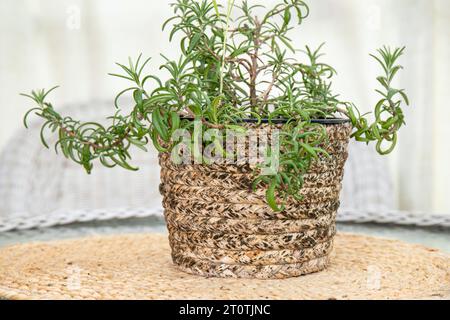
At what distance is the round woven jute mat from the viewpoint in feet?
2.09

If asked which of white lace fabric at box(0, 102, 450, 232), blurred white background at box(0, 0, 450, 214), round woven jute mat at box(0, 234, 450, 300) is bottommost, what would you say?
round woven jute mat at box(0, 234, 450, 300)

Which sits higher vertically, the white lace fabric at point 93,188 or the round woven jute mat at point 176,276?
the white lace fabric at point 93,188

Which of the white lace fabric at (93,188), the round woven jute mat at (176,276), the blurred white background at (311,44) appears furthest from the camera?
the blurred white background at (311,44)

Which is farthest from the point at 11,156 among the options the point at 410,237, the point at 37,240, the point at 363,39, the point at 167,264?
the point at 363,39

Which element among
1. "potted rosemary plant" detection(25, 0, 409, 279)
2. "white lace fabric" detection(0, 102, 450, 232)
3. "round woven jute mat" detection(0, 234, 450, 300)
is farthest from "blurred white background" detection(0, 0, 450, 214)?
"potted rosemary plant" detection(25, 0, 409, 279)

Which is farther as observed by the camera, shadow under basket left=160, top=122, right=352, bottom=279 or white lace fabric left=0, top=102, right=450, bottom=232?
white lace fabric left=0, top=102, right=450, bottom=232

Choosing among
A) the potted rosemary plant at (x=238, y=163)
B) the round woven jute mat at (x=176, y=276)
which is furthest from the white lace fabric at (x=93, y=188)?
the potted rosemary plant at (x=238, y=163)

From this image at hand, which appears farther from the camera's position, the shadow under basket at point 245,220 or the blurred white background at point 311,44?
the blurred white background at point 311,44

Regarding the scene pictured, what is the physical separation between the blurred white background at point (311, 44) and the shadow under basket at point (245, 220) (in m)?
1.29

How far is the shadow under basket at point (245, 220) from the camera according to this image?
2.28 ft

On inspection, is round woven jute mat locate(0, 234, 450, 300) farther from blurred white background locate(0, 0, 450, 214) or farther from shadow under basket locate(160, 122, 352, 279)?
blurred white background locate(0, 0, 450, 214)

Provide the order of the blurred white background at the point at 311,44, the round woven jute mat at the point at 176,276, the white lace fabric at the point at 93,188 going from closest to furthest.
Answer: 1. the round woven jute mat at the point at 176,276
2. the white lace fabric at the point at 93,188
3. the blurred white background at the point at 311,44

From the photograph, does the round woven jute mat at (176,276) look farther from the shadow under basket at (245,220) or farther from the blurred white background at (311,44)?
the blurred white background at (311,44)

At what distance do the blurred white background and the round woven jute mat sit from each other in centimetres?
112
